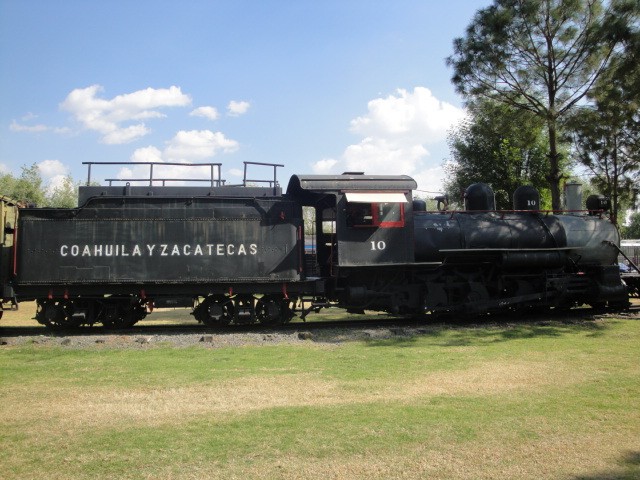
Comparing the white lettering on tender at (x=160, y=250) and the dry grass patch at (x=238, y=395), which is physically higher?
the white lettering on tender at (x=160, y=250)

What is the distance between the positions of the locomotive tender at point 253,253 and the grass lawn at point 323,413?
10.3ft

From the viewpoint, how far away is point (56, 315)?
14.4m

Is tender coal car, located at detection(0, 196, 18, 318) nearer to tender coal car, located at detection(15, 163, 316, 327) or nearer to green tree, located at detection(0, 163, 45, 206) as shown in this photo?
tender coal car, located at detection(15, 163, 316, 327)

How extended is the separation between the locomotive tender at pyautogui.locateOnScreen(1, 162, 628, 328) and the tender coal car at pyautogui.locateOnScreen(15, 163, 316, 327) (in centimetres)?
3

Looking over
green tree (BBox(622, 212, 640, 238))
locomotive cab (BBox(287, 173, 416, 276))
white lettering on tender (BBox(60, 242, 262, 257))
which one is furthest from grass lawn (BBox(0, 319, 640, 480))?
green tree (BBox(622, 212, 640, 238))

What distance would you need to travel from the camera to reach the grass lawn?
545 cm

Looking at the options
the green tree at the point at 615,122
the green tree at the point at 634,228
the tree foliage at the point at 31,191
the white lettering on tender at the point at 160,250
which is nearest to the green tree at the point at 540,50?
the green tree at the point at 615,122

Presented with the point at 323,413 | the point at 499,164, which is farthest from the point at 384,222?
the point at 499,164

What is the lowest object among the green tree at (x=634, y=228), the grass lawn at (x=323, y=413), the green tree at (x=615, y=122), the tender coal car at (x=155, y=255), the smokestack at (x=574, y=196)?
the grass lawn at (x=323, y=413)

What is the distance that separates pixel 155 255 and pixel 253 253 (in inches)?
101

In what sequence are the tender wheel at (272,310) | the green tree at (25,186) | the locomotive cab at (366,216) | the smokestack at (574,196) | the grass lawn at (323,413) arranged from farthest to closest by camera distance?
the green tree at (25,186), the smokestack at (574,196), the tender wheel at (272,310), the locomotive cab at (366,216), the grass lawn at (323,413)

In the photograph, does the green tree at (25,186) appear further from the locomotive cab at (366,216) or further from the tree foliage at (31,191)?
the locomotive cab at (366,216)

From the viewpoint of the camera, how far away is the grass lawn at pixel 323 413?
5453 mm

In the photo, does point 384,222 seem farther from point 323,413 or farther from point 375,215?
point 323,413
